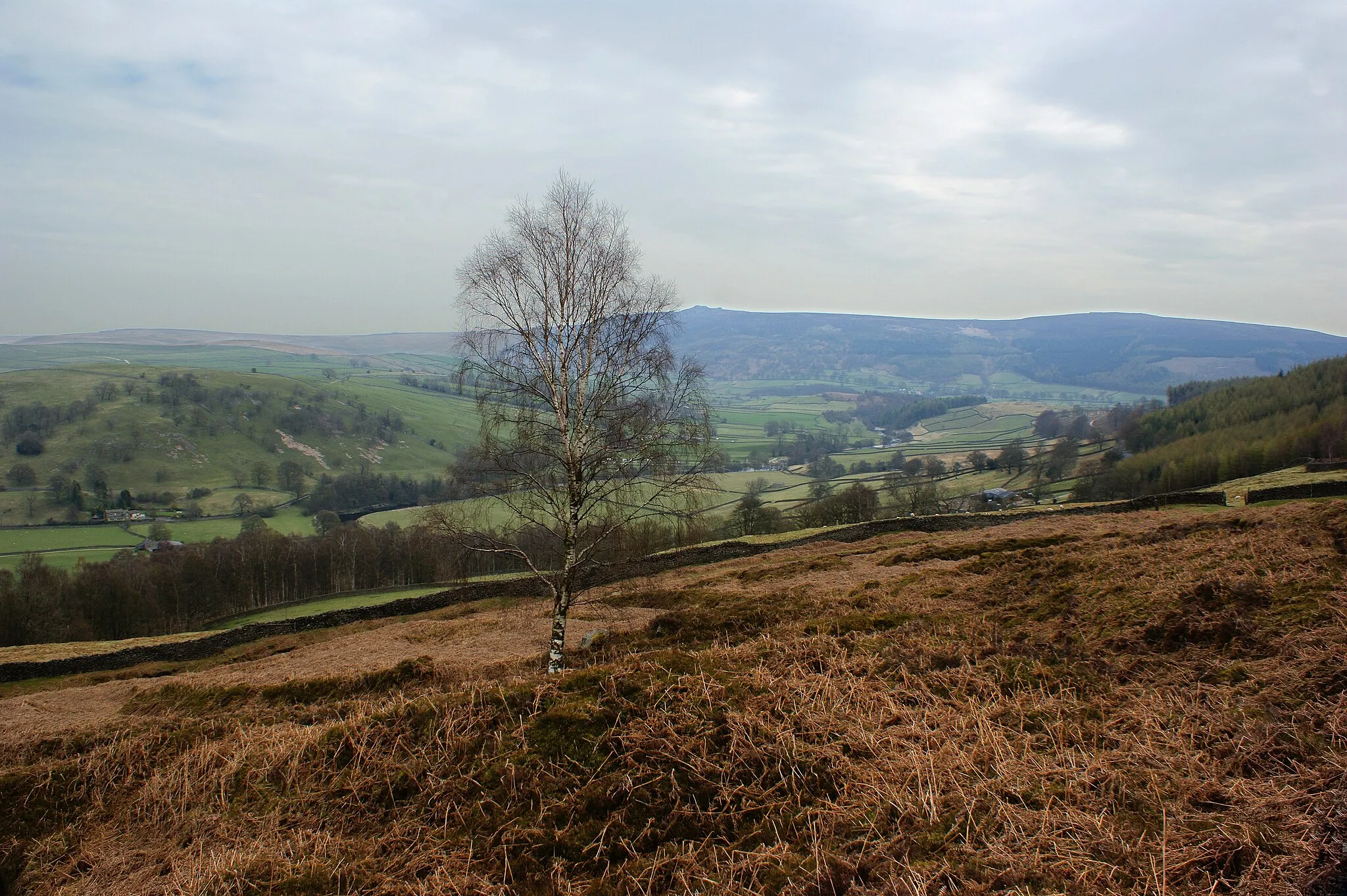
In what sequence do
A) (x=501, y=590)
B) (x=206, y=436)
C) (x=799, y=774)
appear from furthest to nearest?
1. (x=206, y=436)
2. (x=501, y=590)
3. (x=799, y=774)

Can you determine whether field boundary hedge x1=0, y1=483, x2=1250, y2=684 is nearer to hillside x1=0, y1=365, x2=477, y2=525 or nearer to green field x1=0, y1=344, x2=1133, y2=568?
green field x1=0, y1=344, x2=1133, y2=568

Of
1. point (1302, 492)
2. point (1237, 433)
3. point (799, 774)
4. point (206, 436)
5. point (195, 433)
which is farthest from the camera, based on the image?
point (206, 436)

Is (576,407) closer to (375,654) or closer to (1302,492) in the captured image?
(375,654)

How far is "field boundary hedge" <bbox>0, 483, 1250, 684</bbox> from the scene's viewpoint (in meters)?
25.1

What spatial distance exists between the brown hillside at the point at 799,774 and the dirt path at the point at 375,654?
314 inches

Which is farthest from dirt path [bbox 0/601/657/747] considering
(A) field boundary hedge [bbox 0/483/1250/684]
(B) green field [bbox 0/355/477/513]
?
(B) green field [bbox 0/355/477/513]

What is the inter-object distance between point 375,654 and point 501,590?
1301 centimetres

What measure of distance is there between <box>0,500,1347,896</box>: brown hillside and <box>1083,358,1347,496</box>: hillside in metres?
66.6

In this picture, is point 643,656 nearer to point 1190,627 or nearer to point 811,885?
point 811,885

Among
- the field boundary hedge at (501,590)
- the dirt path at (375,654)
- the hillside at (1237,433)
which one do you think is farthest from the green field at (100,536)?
the hillside at (1237,433)

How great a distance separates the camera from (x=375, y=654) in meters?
20.3

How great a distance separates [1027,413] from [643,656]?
8426 inches

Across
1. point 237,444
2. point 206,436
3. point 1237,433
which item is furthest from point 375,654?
point 206,436

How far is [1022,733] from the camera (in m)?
4.54
